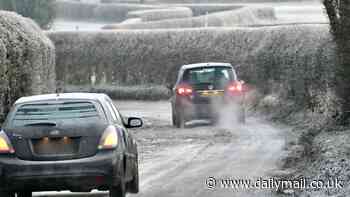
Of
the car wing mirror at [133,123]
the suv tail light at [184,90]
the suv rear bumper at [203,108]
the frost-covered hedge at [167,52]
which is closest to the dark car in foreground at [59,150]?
the car wing mirror at [133,123]

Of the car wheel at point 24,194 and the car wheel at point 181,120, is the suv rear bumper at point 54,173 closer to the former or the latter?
the car wheel at point 24,194

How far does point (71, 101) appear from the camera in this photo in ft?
42.9

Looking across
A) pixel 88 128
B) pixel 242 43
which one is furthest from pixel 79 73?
pixel 88 128

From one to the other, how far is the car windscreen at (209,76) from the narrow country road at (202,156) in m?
1.10

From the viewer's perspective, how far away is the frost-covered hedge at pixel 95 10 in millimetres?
77062

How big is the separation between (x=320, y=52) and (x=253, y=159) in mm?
8679

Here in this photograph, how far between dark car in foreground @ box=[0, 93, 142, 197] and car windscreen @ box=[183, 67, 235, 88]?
1443cm

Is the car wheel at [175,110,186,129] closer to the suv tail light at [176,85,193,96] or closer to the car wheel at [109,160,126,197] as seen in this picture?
the suv tail light at [176,85,193,96]

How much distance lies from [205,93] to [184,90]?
58cm

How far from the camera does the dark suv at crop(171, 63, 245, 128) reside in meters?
27.2

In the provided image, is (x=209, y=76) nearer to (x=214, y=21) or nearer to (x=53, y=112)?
(x=53, y=112)

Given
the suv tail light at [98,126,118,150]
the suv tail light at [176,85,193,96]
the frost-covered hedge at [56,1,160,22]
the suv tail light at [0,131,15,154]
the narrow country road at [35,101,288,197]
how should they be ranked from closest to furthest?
the suv tail light at [0,131,15,154] < the suv tail light at [98,126,118,150] < the narrow country road at [35,101,288,197] < the suv tail light at [176,85,193,96] < the frost-covered hedge at [56,1,160,22]

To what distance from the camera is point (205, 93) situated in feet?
89.2

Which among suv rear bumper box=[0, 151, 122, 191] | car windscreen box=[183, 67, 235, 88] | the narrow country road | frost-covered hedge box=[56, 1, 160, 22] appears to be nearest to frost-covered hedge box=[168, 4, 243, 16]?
frost-covered hedge box=[56, 1, 160, 22]
